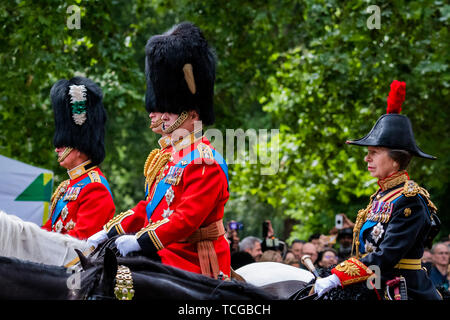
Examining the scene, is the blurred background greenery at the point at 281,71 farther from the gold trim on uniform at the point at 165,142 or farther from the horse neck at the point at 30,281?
the horse neck at the point at 30,281

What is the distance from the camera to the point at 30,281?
3033 millimetres

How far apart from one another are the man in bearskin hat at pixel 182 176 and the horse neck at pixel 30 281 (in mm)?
1017

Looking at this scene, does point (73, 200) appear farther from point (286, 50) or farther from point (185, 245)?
point (286, 50)

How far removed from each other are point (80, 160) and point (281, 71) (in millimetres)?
9420

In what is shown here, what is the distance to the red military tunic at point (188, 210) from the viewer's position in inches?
159

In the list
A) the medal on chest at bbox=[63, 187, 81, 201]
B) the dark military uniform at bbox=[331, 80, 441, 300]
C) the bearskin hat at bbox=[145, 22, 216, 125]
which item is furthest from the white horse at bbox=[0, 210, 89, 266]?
the medal on chest at bbox=[63, 187, 81, 201]

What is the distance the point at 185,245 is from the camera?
4234mm

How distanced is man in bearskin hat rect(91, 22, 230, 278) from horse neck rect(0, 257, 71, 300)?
1.02 m

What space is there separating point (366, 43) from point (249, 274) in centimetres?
844

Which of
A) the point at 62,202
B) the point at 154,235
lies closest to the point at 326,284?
the point at 154,235

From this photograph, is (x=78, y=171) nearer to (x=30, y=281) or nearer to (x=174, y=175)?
(x=174, y=175)

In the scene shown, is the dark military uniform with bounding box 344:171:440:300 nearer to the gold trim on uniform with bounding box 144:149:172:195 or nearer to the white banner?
the gold trim on uniform with bounding box 144:149:172:195

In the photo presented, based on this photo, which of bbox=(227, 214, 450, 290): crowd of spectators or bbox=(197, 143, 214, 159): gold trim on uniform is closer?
bbox=(197, 143, 214, 159): gold trim on uniform

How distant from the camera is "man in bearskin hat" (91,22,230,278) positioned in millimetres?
4074
